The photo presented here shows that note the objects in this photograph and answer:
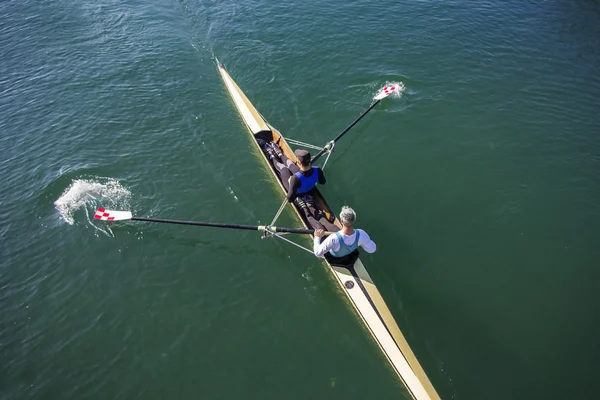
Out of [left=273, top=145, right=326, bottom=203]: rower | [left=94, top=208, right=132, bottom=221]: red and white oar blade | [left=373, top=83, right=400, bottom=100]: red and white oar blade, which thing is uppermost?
[left=373, top=83, right=400, bottom=100]: red and white oar blade

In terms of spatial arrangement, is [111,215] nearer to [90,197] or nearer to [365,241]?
[90,197]

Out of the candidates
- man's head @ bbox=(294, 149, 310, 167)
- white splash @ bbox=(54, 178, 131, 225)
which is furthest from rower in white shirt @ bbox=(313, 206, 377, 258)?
white splash @ bbox=(54, 178, 131, 225)

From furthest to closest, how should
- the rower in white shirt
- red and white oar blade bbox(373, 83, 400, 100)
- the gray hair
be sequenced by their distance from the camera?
red and white oar blade bbox(373, 83, 400, 100) < the rower in white shirt < the gray hair

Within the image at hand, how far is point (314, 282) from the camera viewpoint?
1054 cm

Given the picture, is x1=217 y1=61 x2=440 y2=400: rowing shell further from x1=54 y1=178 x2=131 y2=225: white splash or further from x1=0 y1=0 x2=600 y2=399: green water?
x1=54 y1=178 x2=131 y2=225: white splash

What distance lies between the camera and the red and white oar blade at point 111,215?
11.8 m

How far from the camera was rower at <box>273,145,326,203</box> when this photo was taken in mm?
10508

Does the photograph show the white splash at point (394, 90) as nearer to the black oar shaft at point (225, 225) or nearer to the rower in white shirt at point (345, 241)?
the black oar shaft at point (225, 225)

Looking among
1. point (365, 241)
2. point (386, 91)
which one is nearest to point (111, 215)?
point (365, 241)

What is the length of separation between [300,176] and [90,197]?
795 centimetres

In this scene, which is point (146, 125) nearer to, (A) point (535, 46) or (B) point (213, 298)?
(B) point (213, 298)

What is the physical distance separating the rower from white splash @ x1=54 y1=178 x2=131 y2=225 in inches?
239

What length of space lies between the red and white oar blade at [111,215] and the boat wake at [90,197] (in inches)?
19.2

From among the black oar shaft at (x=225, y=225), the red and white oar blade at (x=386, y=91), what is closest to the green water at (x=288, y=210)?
the red and white oar blade at (x=386, y=91)
